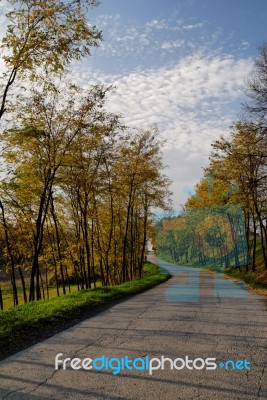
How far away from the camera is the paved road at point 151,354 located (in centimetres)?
459

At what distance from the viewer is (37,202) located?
784 inches

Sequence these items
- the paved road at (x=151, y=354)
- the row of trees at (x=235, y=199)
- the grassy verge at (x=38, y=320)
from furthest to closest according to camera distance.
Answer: the row of trees at (x=235, y=199)
the grassy verge at (x=38, y=320)
the paved road at (x=151, y=354)

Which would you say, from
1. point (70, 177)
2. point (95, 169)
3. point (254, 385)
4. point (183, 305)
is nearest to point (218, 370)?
point (254, 385)

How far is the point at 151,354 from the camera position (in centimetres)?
607

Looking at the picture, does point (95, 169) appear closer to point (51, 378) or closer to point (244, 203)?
point (244, 203)

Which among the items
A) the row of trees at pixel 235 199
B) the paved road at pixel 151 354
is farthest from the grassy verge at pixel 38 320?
the row of trees at pixel 235 199

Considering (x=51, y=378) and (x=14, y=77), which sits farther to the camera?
(x=14, y=77)

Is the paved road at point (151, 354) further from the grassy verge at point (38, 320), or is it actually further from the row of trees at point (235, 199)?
the row of trees at point (235, 199)

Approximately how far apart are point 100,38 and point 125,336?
27.2ft

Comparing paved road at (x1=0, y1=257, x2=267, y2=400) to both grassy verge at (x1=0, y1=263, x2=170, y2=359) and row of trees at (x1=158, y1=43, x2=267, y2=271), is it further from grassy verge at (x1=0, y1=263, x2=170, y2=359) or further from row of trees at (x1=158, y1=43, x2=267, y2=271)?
row of trees at (x1=158, y1=43, x2=267, y2=271)

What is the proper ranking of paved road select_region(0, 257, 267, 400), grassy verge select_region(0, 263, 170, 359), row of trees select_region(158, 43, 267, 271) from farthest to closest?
row of trees select_region(158, 43, 267, 271) → grassy verge select_region(0, 263, 170, 359) → paved road select_region(0, 257, 267, 400)

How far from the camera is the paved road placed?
15.0 ft

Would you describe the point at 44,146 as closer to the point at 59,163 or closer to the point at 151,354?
the point at 59,163

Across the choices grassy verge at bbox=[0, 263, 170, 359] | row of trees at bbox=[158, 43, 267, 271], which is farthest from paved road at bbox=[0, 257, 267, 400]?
row of trees at bbox=[158, 43, 267, 271]
